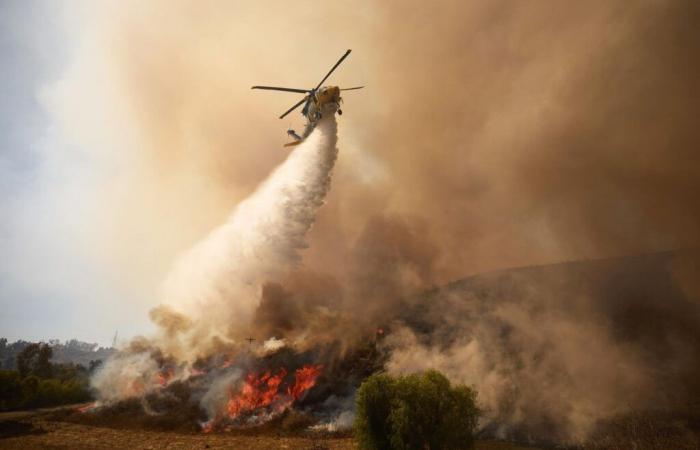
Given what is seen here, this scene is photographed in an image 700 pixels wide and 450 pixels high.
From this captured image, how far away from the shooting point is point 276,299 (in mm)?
73625

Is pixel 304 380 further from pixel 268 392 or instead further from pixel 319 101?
pixel 319 101

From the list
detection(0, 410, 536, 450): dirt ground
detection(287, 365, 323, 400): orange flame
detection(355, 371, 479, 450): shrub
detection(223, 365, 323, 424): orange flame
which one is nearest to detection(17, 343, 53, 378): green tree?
detection(0, 410, 536, 450): dirt ground

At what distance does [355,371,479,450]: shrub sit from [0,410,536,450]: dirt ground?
707 cm

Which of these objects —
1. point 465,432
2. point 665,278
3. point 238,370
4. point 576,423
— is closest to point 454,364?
point 576,423

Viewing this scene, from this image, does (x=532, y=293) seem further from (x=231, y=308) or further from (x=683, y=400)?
(x=231, y=308)

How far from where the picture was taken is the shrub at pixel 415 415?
30859 mm

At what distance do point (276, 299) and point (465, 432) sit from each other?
4896 centimetres

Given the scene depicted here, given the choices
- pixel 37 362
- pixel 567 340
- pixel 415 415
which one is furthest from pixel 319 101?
pixel 37 362

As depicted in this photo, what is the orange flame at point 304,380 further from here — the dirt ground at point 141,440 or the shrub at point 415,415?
the shrub at point 415,415

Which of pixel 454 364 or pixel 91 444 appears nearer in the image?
pixel 91 444

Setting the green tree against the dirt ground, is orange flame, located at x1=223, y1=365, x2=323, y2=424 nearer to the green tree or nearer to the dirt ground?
the dirt ground

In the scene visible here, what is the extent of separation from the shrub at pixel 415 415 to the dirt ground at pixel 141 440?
7066mm

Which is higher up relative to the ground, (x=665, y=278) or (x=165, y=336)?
(x=665, y=278)

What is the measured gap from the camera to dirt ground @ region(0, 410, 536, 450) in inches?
1494
